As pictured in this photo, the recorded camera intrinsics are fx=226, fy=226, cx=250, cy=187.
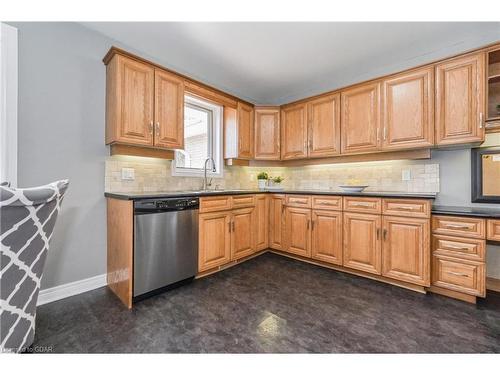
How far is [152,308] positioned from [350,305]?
5.42 ft

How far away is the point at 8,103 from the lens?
1.77 metres

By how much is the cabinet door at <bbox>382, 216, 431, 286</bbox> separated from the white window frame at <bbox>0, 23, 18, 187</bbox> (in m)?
3.37

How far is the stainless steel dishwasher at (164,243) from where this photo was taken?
1.91 meters

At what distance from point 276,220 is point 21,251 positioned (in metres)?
2.67

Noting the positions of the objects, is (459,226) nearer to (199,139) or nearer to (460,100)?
(460,100)

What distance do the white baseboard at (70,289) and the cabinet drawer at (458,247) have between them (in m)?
3.24

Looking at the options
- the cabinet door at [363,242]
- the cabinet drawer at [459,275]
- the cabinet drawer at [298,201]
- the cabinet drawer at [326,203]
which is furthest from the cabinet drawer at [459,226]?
the cabinet drawer at [298,201]

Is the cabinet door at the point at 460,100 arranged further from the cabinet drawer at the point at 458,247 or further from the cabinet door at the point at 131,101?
the cabinet door at the point at 131,101

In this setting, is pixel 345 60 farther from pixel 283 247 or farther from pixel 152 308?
pixel 152 308

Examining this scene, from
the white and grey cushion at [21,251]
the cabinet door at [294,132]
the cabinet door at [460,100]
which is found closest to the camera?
the white and grey cushion at [21,251]

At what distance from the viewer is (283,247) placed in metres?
3.17

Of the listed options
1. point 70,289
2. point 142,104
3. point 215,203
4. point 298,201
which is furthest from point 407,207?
point 70,289
